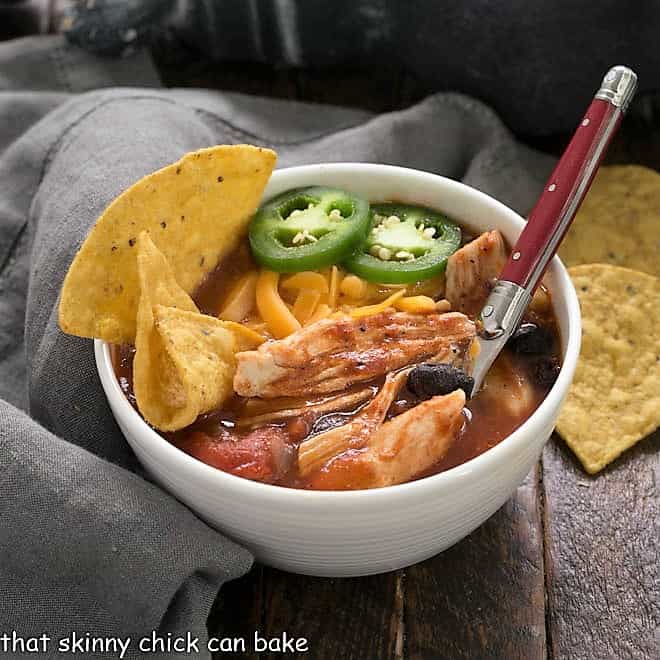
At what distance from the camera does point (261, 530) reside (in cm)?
176

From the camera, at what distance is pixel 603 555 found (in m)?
2.04

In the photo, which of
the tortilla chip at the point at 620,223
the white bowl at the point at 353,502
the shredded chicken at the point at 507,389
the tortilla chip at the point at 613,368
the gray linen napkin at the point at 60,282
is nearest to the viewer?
the white bowl at the point at 353,502

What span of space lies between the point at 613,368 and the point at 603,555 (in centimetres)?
48

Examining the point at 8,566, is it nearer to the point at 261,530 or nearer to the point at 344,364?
the point at 261,530

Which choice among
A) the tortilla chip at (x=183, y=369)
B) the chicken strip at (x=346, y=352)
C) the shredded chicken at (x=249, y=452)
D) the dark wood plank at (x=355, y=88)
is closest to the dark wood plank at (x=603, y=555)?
the chicken strip at (x=346, y=352)

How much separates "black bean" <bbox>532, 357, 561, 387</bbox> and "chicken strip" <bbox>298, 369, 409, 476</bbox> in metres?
0.30

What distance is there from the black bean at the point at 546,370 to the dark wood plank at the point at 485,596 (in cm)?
34

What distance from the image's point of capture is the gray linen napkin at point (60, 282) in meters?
1.77

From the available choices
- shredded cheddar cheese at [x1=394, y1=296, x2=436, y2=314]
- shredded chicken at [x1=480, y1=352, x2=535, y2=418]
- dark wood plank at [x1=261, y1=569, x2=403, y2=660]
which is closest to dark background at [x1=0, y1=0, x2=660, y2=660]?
dark wood plank at [x1=261, y1=569, x2=403, y2=660]

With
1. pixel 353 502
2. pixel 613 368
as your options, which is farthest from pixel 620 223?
pixel 353 502

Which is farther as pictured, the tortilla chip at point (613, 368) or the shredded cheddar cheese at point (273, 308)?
the tortilla chip at point (613, 368)

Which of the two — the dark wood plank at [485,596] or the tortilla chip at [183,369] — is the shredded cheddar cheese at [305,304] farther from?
the dark wood plank at [485,596]

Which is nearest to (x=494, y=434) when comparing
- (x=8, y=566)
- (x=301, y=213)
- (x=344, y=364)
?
(x=344, y=364)

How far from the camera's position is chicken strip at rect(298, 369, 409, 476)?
1.74 m
